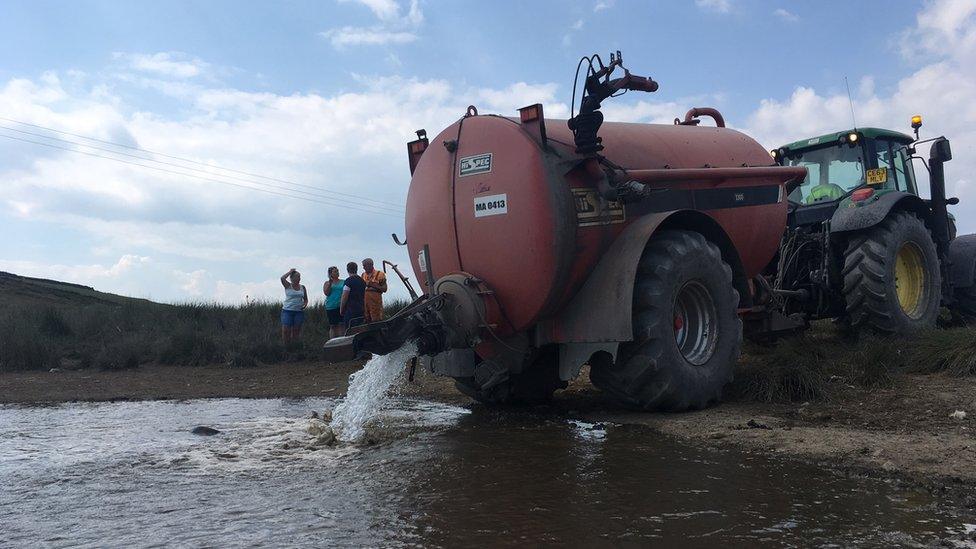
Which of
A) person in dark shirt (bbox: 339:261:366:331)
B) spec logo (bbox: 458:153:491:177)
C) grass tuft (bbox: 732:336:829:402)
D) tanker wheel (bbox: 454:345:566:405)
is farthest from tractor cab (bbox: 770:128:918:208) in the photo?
person in dark shirt (bbox: 339:261:366:331)

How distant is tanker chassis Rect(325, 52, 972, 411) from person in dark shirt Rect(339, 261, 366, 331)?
490cm

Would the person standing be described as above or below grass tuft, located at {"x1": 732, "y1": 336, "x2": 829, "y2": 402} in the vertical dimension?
above

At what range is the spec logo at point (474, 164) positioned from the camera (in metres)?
6.05

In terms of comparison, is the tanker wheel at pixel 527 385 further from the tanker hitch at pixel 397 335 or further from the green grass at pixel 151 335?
the green grass at pixel 151 335

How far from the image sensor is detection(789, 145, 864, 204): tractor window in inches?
367

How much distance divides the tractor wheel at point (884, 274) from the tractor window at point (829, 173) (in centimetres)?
89

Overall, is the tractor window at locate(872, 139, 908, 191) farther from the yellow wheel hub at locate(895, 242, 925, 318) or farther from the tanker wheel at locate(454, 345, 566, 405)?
the tanker wheel at locate(454, 345, 566, 405)

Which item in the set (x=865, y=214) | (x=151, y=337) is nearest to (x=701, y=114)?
(x=865, y=214)

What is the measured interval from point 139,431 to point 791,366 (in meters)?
5.38

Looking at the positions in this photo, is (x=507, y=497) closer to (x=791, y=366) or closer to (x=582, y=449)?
(x=582, y=449)

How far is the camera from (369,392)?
6.11 m

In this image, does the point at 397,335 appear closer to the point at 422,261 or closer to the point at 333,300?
the point at 422,261

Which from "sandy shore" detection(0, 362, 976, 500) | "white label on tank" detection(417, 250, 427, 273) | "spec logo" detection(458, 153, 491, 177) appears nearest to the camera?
"sandy shore" detection(0, 362, 976, 500)

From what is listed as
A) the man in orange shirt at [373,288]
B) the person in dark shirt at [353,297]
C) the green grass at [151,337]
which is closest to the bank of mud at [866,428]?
the man in orange shirt at [373,288]
